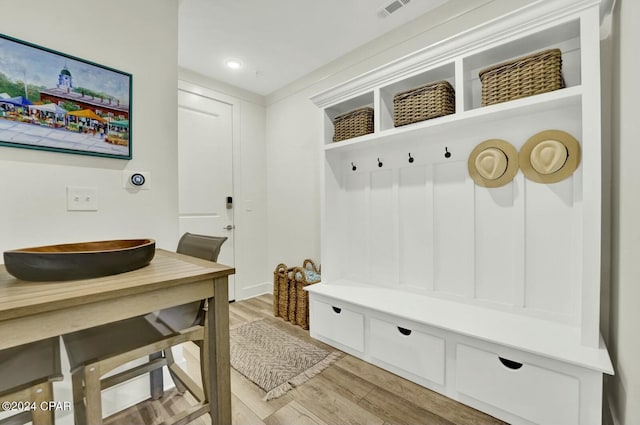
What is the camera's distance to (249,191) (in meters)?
3.46

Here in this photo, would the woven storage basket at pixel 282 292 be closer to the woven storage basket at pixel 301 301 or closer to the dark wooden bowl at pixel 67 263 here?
the woven storage basket at pixel 301 301

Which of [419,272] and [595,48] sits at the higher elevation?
[595,48]

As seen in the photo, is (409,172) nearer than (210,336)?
No

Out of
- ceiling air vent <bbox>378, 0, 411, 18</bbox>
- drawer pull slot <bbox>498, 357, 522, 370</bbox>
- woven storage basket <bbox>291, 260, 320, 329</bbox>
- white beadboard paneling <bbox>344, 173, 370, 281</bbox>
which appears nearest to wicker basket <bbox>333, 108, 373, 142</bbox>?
white beadboard paneling <bbox>344, 173, 370, 281</bbox>

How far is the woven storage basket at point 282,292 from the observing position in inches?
108

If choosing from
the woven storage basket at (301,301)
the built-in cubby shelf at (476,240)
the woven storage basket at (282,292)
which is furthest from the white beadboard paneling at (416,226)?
the woven storage basket at (282,292)

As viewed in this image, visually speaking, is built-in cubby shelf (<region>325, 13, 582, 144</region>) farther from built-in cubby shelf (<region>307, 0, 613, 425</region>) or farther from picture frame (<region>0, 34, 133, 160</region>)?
picture frame (<region>0, 34, 133, 160</region>)

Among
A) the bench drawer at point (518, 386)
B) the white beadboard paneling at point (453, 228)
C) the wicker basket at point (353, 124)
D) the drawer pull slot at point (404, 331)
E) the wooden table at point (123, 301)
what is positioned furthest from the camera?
the wicker basket at point (353, 124)

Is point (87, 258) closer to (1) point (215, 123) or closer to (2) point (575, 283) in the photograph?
(2) point (575, 283)

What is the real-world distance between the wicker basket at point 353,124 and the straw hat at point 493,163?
779 millimetres

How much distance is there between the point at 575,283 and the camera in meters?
1.52

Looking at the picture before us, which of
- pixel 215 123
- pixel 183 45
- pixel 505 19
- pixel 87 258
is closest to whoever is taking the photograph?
pixel 87 258

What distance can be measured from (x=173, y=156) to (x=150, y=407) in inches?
59.4

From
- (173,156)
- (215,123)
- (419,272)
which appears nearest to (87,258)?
(173,156)
